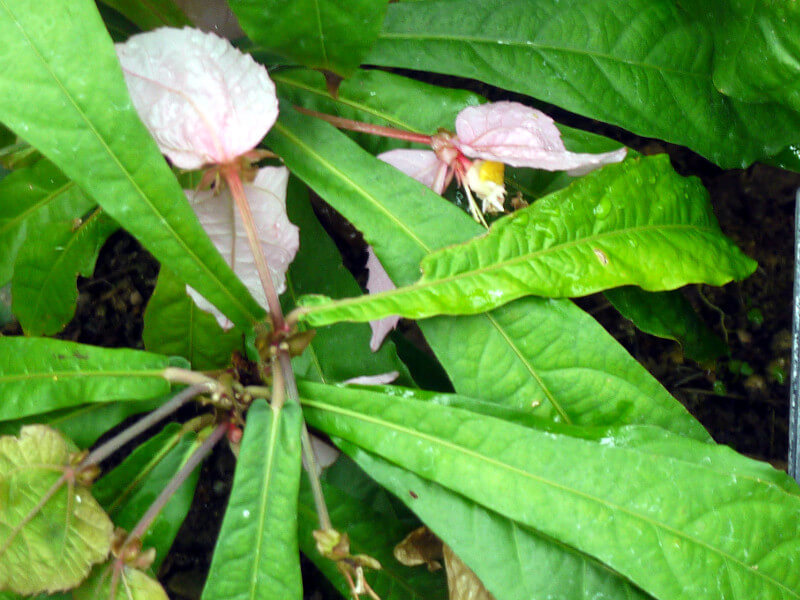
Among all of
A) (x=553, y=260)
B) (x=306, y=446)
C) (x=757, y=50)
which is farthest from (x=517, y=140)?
(x=306, y=446)

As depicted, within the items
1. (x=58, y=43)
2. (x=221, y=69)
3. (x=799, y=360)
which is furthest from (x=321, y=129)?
(x=799, y=360)

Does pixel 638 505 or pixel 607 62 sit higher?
pixel 607 62

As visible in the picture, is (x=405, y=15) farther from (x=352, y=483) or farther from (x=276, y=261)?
(x=352, y=483)

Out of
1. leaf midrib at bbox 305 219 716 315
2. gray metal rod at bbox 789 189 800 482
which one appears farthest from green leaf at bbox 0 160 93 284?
gray metal rod at bbox 789 189 800 482

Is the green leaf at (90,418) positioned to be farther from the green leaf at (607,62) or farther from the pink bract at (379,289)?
the green leaf at (607,62)

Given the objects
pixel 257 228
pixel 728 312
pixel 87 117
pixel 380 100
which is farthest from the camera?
pixel 728 312

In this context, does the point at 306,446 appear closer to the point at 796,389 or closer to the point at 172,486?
the point at 172,486
